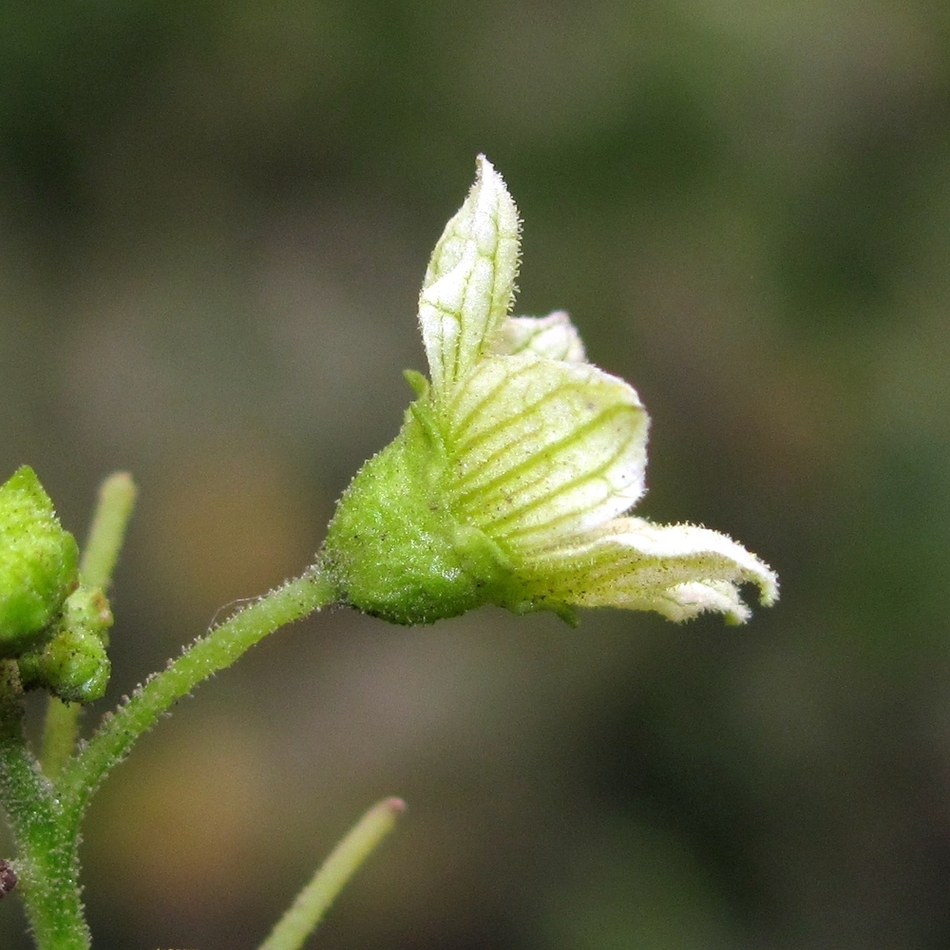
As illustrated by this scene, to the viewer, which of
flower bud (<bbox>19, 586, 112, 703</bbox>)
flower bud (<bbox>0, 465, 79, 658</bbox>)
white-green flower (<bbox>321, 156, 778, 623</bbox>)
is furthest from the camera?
white-green flower (<bbox>321, 156, 778, 623</bbox>)

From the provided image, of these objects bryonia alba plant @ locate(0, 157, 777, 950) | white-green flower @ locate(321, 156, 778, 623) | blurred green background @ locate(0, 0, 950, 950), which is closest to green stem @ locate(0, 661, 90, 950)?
bryonia alba plant @ locate(0, 157, 777, 950)

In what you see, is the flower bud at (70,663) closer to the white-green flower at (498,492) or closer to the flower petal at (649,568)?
the white-green flower at (498,492)

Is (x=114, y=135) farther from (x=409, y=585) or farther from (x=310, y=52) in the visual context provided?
(x=409, y=585)

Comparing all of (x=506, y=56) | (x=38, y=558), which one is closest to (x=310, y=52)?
(x=506, y=56)

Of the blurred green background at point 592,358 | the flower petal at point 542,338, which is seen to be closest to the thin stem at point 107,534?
the flower petal at point 542,338

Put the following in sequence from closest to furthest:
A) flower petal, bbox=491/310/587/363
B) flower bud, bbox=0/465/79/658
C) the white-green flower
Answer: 1. flower bud, bbox=0/465/79/658
2. the white-green flower
3. flower petal, bbox=491/310/587/363

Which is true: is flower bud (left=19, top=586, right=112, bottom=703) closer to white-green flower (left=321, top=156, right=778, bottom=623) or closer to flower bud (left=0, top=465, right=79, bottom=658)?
flower bud (left=0, top=465, right=79, bottom=658)
